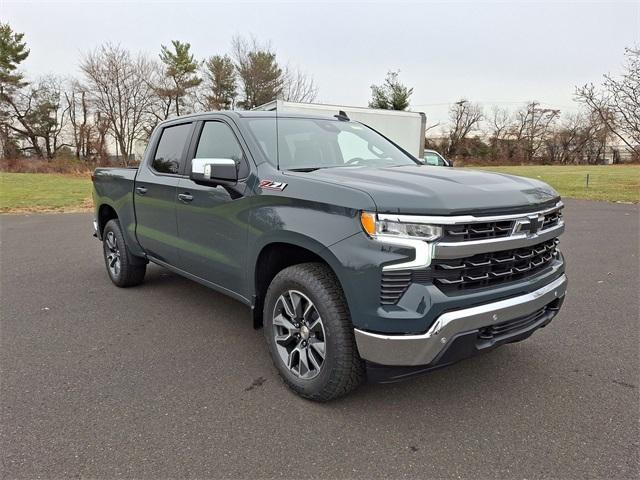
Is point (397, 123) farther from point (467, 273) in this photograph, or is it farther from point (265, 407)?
point (265, 407)

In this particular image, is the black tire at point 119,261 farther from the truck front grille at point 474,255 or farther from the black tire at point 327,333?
the truck front grille at point 474,255

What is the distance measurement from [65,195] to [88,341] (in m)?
15.7

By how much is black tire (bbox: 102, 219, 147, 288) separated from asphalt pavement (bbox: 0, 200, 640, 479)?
0.65 metres

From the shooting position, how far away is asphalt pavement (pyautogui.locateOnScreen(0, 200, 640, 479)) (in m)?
2.37

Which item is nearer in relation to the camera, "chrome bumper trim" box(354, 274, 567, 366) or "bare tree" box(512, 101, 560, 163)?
"chrome bumper trim" box(354, 274, 567, 366)

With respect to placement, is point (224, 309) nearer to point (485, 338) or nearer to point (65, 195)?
point (485, 338)

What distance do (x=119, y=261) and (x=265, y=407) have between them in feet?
10.5

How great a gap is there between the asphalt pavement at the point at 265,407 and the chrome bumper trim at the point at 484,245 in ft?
3.36

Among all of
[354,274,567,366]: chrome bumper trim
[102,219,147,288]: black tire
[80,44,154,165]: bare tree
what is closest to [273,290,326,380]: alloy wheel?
[354,274,567,366]: chrome bumper trim

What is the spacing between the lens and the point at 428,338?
2.34m

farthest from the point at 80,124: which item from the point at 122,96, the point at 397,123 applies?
the point at 397,123

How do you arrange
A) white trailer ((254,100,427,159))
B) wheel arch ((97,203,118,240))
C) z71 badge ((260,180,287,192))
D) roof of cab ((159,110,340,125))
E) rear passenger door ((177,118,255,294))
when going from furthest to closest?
white trailer ((254,100,427,159)), wheel arch ((97,203,118,240)), roof of cab ((159,110,340,125)), rear passenger door ((177,118,255,294)), z71 badge ((260,180,287,192))

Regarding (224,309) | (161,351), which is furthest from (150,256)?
(161,351)

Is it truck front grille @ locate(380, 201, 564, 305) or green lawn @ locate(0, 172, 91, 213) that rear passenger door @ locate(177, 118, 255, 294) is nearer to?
truck front grille @ locate(380, 201, 564, 305)
